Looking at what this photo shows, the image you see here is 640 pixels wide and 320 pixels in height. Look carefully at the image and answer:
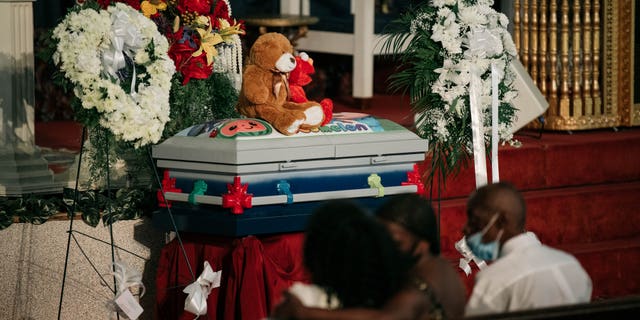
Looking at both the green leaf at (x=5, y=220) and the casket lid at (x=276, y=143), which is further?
the green leaf at (x=5, y=220)

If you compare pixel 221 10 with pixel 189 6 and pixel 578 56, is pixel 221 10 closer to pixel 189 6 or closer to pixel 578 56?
pixel 189 6

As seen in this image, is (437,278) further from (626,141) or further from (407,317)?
(626,141)

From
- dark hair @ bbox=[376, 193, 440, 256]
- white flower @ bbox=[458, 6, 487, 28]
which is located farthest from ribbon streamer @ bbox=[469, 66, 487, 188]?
dark hair @ bbox=[376, 193, 440, 256]

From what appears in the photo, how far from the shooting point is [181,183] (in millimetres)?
5977

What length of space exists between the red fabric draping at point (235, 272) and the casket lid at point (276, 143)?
421 mm

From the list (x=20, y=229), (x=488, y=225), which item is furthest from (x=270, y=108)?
(x=488, y=225)

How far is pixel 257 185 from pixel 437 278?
6.80ft

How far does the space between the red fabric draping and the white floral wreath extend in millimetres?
638

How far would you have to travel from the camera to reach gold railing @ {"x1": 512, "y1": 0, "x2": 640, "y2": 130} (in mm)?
8289

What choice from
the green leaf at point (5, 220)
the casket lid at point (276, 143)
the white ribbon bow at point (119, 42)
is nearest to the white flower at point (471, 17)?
the casket lid at point (276, 143)

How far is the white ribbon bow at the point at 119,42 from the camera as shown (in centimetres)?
561

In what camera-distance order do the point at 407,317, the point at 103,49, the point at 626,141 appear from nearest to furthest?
the point at 407,317 < the point at 103,49 < the point at 626,141

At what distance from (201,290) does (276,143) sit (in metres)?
0.74

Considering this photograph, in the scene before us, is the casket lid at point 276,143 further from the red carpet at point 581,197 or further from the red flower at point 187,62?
the red carpet at point 581,197
